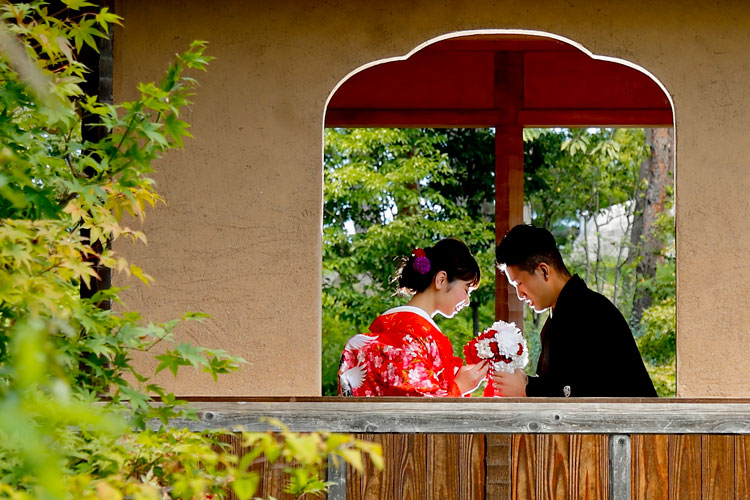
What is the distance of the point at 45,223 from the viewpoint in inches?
80.3

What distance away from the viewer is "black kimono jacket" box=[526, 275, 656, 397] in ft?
13.5

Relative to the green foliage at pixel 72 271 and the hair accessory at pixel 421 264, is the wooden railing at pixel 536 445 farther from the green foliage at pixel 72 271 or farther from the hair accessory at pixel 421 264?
the green foliage at pixel 72 271

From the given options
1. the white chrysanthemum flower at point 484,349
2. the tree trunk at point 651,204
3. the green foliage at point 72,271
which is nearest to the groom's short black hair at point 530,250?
the white chrysanthemum flower at point 484,349

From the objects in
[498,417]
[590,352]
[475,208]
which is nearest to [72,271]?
[498,417]

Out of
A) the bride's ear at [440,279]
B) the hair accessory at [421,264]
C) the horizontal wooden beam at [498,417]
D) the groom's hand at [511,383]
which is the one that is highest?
the hair accessory at [421,264]

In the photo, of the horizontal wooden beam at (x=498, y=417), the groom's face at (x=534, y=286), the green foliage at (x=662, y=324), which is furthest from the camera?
the green foliage at (x=662, y=324)

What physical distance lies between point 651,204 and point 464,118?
7200 millimetres

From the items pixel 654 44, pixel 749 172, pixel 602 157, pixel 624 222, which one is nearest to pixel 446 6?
pixel 654 44

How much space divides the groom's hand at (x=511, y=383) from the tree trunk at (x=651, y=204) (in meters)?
9.09

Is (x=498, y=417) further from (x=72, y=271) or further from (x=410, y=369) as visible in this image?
(x=72, y=271)

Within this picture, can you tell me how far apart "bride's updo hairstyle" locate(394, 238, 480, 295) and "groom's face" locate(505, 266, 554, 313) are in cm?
20

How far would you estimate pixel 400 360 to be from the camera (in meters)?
4.30

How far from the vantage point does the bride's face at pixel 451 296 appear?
4.61 meters

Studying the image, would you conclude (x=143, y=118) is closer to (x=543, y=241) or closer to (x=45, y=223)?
(x=45, y=223)
